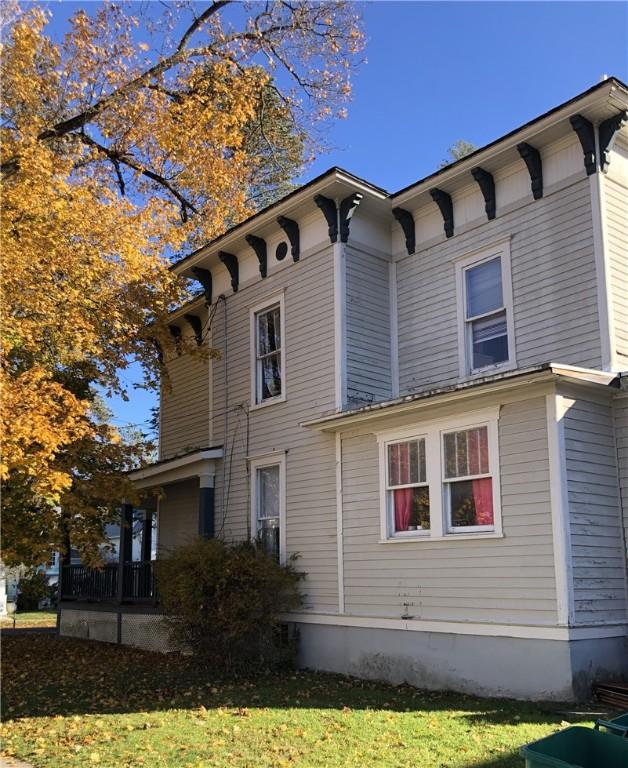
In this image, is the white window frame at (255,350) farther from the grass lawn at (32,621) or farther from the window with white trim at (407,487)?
the grass lawn at (32,621)

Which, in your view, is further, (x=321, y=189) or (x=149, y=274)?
(x=149, y=274)

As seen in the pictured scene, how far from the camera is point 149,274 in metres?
15.2

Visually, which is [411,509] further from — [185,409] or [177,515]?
[185,409]

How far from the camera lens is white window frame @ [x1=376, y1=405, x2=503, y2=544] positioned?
413 inches

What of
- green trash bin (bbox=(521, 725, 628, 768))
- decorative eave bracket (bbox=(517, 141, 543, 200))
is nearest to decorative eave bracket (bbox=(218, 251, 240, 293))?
decorative eave bracket (bbox=(517, 141, 543, 200))

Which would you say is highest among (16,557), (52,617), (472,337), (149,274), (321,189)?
(321,189)

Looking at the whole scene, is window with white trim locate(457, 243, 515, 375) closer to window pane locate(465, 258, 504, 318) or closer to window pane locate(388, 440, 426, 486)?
window pane locate(465, 258, 504, 318)

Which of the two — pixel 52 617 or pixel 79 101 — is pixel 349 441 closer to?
pixel 79 101

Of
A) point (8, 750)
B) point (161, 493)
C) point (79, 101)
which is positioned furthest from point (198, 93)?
point (8, 750)

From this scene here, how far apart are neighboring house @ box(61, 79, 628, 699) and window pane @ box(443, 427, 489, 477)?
0.11ft

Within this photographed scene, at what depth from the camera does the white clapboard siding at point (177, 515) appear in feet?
60.2

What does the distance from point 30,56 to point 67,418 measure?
249 inches

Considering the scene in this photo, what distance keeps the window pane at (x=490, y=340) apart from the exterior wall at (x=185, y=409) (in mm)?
7645

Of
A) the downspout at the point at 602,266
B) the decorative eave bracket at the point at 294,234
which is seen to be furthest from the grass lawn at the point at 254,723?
the decorative eave bracket at the point at 294,234
